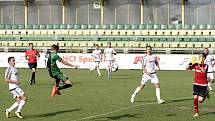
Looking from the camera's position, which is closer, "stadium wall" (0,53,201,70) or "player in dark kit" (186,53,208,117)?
"player in dark kit" (186,53,208,117)

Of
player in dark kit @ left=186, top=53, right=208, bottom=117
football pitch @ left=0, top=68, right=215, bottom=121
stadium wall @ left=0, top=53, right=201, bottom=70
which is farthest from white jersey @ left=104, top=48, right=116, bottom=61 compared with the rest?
player in dark kit @ left=186, top=53, right=208, bottom=117

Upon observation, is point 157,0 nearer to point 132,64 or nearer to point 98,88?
point 132,64

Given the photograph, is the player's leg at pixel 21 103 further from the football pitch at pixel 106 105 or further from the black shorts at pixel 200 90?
A: the black shorts at pixel 200 90

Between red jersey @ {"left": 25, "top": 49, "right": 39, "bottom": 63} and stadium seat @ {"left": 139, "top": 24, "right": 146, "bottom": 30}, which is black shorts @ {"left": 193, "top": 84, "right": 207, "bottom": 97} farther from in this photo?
stadium seat @ {"left": 139, "top": 24, "right": 146, "bottom": 30}

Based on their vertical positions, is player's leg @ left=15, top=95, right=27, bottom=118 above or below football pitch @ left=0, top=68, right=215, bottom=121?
above

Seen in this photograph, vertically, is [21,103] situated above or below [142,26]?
below

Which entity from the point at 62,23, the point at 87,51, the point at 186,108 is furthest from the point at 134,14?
the point at 186,108

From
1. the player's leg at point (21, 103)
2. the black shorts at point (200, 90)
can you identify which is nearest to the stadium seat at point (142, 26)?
the black shorts at point (200, 90)

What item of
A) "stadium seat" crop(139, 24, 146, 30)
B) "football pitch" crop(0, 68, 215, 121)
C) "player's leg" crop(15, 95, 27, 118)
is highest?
"stadium seat" crop(139, 24, 146, 30)

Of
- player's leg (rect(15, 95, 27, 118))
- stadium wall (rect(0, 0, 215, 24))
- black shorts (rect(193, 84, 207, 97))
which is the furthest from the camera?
stadium wall (rect(0, 0, 215, 24))

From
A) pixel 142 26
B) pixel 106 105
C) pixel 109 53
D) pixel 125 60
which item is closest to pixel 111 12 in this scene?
pixel 142 26

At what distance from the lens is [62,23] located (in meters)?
56.8

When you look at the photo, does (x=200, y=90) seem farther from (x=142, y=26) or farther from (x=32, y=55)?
(x=142, y=26)

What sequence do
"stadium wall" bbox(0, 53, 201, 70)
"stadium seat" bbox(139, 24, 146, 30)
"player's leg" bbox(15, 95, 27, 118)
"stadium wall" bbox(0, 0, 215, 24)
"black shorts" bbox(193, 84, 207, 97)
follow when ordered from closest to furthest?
"player's leg" bbox(15, 95, 27, 118) → "black shorts" bbox(193, 84, 207, 97) → "stadium wall" bbox(0, 53, 201, 70) → "stadium seat" bbox(139, 24, 146, 30) → "stadium wall" bbox(0, 0, 215, 24)
